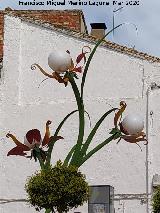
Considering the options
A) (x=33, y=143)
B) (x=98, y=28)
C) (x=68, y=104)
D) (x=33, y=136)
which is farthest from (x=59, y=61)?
(x=98, y=28)

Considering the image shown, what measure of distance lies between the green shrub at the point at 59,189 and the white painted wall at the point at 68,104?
8.14 m

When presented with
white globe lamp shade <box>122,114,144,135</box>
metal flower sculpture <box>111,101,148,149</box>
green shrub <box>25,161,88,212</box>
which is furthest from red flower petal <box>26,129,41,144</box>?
white globe lamp shade <box>122,114,144,135</box>

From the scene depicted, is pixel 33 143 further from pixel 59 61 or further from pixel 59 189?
pixel 59 61

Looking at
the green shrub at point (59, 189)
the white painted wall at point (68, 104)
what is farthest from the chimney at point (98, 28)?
the green shrub at point (59, 189)

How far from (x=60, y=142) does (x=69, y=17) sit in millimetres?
7719

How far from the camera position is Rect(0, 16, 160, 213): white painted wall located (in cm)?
1864

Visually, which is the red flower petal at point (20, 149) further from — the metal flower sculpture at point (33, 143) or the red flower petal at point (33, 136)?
the red flower petal at point (33, 136)

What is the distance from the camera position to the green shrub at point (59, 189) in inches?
404

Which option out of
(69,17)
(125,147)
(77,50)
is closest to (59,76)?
(125,147)

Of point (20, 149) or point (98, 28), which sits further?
point (98, 28)

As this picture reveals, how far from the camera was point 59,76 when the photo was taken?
35.8ft

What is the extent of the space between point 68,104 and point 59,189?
31.3 feet

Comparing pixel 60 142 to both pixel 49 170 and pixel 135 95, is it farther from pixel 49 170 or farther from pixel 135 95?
pixel 49 170

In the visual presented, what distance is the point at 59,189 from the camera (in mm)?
10273
